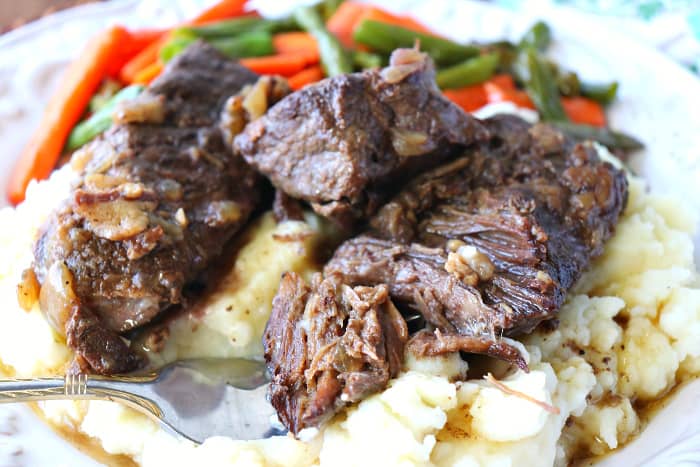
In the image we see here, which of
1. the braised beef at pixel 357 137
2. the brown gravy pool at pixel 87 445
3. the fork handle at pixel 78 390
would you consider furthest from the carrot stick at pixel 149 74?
the fork handle at pixel 78 390

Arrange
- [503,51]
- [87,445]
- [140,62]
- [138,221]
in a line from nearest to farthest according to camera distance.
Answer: [138,221] → [87,445] → [140,62] → [503,51]

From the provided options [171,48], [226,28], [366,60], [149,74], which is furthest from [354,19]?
[149,74]

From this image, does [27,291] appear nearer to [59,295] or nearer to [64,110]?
[59,295]

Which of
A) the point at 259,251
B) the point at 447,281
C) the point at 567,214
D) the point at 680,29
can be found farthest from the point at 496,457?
the point at 680,29

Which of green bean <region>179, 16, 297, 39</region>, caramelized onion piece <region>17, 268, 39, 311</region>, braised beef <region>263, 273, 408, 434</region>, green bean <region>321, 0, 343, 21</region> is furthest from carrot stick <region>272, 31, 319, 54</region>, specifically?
caramelized onion piece <region>17, 268, 39, 311</region>

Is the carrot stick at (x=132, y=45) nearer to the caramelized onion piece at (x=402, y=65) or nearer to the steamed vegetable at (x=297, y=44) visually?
the steamed vegetable at (x=297, y=44)

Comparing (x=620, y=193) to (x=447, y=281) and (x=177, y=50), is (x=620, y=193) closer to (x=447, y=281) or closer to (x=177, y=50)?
(x=447, y=281)
